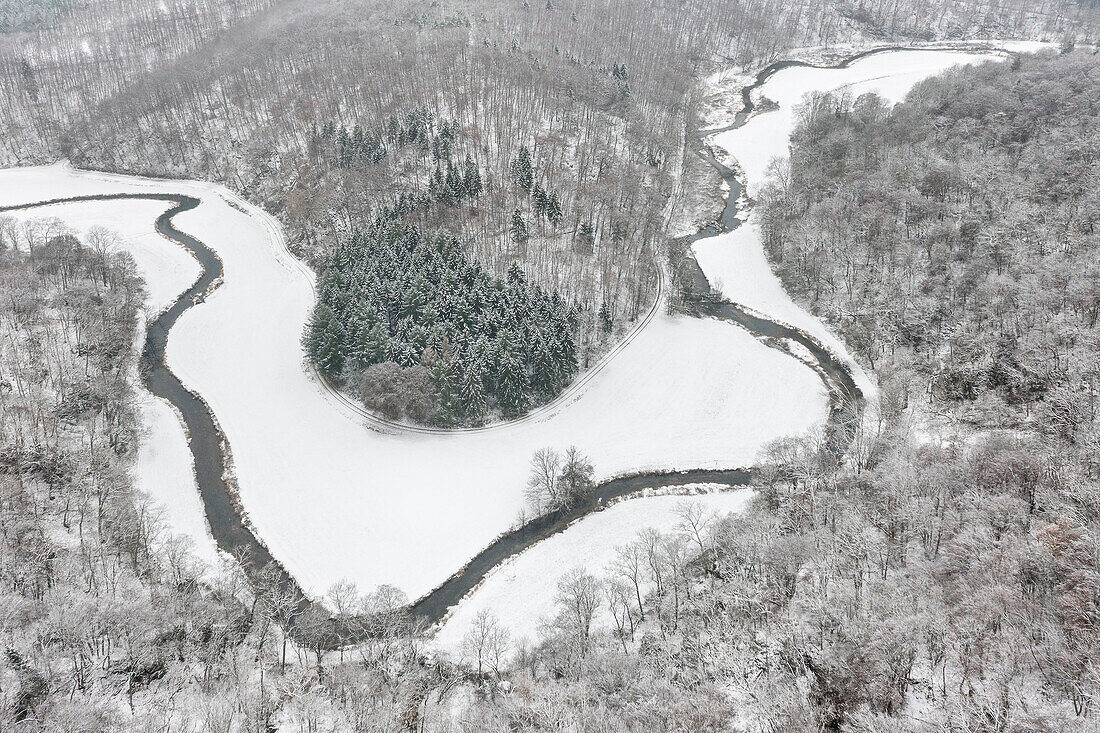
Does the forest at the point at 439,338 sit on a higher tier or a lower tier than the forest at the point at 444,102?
lower

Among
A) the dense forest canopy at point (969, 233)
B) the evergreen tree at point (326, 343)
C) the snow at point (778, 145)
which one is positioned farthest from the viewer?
the snow at point (778, 145)

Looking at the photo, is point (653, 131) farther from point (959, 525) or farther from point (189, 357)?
point (959, 525)

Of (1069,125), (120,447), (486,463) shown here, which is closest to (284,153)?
(120,447)

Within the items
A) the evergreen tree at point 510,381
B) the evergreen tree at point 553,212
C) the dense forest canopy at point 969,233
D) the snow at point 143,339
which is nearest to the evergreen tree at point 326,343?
the snow at point 143,339

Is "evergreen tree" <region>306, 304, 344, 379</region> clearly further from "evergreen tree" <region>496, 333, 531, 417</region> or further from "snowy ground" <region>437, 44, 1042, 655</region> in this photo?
"snowy ground" <region>437, 44, 1042, 655</region>

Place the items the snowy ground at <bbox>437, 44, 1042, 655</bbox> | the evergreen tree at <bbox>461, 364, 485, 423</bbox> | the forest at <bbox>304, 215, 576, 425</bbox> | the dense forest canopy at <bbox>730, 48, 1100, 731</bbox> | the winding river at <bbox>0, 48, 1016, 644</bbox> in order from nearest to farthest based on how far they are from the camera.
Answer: the dense forest canopy at <bbox>730, 48, 1100, 731</bbox>
the snowy ground at <bbox>437, 44, 1042, 655</bbox>
the winding river at <bbox>0, 48, 1016, 644</bbox>
the evergreen tree at <bbox>461, 364, 485, 423</bbox>
the forest at <bbox>304, 215, 576, 425</bbox>

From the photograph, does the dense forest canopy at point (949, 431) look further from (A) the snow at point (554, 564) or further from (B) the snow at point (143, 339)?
(B) the snow at point (143, 339)

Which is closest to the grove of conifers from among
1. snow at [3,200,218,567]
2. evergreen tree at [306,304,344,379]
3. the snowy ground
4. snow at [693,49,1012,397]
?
evergreen tree at [306,304,344,379]
